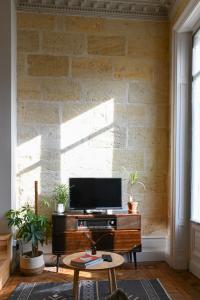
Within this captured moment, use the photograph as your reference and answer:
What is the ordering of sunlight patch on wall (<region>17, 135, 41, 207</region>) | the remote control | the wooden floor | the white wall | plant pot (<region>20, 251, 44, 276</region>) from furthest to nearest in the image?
sunlight patch on wall (<region>17, 135, 41, 207</region>) < the white wall < plant pot (<region>20, 251, 44, 276</region>) < the wooden floor < the remote control

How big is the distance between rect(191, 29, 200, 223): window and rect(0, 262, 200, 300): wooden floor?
A: 75cm

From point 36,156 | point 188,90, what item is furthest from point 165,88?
point 36,156

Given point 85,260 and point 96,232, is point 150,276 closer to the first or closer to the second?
point 96,232

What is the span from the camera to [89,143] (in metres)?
4.49

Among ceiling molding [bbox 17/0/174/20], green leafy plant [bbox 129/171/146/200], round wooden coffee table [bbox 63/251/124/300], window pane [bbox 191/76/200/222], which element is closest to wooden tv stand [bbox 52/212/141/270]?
green leafy plant [bbox 129/171/146/200]

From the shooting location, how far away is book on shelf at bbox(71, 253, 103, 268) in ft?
9.18

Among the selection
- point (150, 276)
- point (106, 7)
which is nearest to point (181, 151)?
point (150, 276)

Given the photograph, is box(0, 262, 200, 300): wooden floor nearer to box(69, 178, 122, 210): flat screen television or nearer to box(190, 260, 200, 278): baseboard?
box(190, 260, 200, 278): baseboard

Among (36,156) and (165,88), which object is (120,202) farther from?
(165,88)

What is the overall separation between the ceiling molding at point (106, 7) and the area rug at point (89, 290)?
3647mm

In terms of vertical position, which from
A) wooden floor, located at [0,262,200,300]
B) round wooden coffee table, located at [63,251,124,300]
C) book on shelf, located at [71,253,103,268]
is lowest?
wooden floor, located at [0,262,200,300]

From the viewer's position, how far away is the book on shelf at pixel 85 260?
2797mm

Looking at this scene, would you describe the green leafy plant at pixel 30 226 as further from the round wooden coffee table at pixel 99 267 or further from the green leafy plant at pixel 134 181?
the green leafy plant at pixel 134 181

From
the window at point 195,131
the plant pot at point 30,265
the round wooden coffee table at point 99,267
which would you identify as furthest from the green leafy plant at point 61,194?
the window at point 195,131
